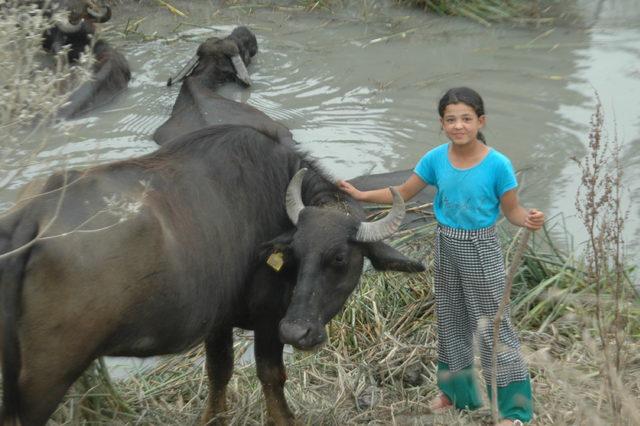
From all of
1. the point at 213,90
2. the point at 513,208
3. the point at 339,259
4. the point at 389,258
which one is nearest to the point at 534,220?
the point at 513,208

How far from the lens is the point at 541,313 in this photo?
21.1 ft

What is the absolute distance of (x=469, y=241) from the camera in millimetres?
5059

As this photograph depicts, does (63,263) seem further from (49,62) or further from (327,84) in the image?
(49,62)

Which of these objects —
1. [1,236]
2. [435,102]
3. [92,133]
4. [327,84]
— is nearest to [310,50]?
[327,84]

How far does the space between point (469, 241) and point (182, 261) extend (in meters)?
1.40

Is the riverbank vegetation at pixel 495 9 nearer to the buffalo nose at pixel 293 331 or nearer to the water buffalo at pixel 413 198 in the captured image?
the water buffalo at pixel 413 198

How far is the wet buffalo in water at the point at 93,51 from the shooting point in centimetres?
1121

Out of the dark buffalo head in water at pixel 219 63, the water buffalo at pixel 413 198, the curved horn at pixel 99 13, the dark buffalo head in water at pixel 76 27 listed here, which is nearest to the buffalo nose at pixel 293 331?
the water buffalo at pixel 413 198

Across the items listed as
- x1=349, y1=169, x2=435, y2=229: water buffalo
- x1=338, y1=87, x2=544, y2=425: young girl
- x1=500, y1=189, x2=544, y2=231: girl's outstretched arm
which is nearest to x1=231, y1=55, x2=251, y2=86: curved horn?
x1=349, y1=169, x2=435, y2=229: water buffalo

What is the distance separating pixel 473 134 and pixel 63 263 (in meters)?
1.98

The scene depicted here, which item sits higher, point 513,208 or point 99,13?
point 513,208

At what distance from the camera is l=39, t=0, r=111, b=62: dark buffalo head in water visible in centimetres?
1258

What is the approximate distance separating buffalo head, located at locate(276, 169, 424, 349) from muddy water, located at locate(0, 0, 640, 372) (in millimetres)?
2966

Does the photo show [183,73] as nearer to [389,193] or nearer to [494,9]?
[494,9]
